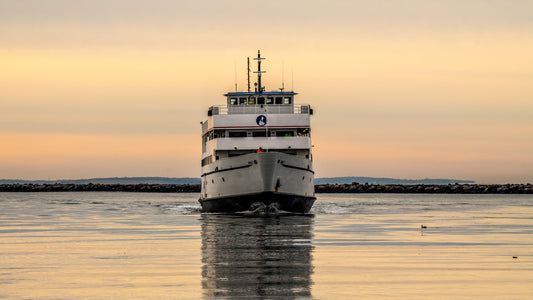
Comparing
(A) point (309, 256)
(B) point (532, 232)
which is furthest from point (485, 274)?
(B) point (532, 232)

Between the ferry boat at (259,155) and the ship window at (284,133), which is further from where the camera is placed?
the ship window at (284,133)

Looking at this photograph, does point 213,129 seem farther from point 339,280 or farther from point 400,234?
point 339,280

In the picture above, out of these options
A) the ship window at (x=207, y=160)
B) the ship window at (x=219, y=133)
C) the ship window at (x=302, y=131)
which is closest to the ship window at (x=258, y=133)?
the ship window at (x=219, y=133)

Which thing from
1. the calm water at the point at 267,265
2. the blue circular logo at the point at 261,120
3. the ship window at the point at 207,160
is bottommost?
the calm water at the point at 267,265

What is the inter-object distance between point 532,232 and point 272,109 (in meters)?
25.0

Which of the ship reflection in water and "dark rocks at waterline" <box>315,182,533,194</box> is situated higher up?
"dark rocks at waterline" <box>315,182,533,194</box>

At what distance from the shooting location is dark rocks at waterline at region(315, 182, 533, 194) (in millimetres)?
156625

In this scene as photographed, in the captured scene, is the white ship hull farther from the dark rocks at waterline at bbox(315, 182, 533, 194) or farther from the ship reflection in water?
the dark rocks at waterline at bbox(315, 182, 533, 194)

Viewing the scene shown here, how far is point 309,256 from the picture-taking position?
885 inches

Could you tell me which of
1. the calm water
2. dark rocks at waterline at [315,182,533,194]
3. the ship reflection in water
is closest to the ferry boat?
the ship reflection in water

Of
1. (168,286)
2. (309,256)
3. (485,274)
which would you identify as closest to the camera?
(168,286)

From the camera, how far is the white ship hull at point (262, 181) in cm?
4884

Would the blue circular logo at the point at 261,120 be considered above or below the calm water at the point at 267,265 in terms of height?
above

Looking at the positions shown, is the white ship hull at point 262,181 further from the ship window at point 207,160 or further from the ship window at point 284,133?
the ship window at point 284,133
